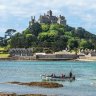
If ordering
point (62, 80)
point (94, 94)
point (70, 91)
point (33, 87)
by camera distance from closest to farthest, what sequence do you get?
point (94, 94) → point (70, 91) → point (33, 87) → point (62, 80)

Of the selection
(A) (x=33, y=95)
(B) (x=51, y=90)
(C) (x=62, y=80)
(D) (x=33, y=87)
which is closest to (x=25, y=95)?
(A) (x=33, y=95)

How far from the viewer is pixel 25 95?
4531cm

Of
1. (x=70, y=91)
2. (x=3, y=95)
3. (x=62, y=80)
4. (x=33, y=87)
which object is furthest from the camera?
(x=62, y=80)

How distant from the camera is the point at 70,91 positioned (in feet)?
171

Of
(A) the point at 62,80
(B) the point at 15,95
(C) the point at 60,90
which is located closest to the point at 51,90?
(C) the point at 60,90

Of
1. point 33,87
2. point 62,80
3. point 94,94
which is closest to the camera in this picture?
point 94,94

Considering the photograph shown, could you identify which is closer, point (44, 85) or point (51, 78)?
point (44, 85)

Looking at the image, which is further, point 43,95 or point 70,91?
point 70,91

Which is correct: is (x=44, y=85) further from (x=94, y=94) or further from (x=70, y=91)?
(x=94, y=94)

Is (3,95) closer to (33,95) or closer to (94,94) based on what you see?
(33,95)

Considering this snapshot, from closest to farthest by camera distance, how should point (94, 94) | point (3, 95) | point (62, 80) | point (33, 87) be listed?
point (3, 95), point (94, 94), point (33, 87), point (62, 80)

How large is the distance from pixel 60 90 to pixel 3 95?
412 inches

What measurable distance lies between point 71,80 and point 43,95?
74.8ft

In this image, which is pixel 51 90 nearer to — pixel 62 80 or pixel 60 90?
pixel 60 90
